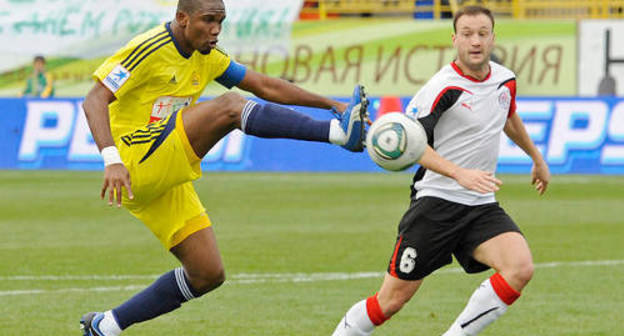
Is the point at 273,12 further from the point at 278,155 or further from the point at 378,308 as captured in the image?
the point at 378,308

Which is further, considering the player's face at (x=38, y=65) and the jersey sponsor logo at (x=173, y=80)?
the player's face at (x=38, y=65)

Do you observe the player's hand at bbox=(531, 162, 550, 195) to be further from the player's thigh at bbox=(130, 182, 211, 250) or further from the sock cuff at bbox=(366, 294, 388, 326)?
the player's thigh at bbox=(130, 182, 211, 250)

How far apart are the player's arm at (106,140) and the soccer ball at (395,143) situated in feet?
4.07

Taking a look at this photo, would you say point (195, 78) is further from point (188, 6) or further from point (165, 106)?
point (188, 6)

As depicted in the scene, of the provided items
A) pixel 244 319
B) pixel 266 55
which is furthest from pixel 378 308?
pixel 266 55

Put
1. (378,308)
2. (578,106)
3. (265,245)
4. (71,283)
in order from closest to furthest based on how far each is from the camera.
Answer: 1. (378,308)
2. (71,283)
3. (265,245)
4. (578,106)

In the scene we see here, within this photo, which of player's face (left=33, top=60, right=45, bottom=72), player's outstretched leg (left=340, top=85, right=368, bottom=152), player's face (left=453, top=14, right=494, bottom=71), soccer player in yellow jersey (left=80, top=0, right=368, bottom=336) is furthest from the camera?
player's face (left=33, top=60, right=45, bottom=72)

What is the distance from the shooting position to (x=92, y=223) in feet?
46.8

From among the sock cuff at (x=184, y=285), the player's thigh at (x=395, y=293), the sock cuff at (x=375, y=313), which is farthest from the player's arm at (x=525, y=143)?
the sock cuff at (x=184, y=285)

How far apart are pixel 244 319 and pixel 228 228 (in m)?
5.67

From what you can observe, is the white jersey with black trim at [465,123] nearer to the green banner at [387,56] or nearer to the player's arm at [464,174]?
the player's arm at [464,174]

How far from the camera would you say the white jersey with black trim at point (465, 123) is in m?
6.09

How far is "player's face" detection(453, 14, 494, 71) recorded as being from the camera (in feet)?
19.9

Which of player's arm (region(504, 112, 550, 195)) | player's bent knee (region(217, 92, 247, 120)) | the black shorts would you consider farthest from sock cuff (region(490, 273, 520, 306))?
player's bent knee (region(217, 92, 247, 120))
